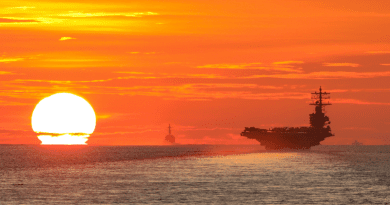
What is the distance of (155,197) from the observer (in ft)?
163

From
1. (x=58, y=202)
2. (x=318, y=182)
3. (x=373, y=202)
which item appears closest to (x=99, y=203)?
(x=58, y=202)

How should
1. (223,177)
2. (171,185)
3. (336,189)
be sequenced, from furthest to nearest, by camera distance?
(223,177) → (171,185) → (336,189)

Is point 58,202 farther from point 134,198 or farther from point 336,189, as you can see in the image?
point 336,189

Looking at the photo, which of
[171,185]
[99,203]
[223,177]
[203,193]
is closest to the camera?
[99,203]

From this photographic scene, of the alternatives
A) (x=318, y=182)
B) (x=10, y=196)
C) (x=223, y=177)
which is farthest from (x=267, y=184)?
(x=10, y=196)

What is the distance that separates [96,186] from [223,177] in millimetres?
17811

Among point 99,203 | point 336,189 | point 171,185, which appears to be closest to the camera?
point 99,203

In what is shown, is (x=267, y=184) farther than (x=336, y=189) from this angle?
Yes

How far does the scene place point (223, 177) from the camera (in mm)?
72375

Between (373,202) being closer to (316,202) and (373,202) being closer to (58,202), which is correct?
(316,202)

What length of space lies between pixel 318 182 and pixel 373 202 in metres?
19.0

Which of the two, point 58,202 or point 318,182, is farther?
point 318,182

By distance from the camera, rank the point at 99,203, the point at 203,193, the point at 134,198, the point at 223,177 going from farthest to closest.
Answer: the point at 223,177 < the point at 203,193 < the point at 134,198 < the point at 99,203

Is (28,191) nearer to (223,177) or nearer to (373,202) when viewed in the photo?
(223,177)
